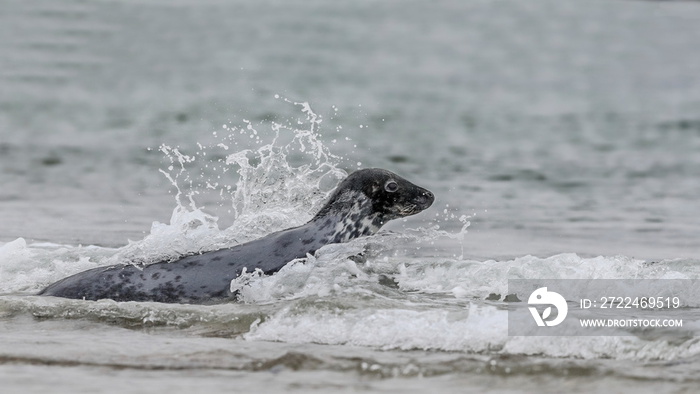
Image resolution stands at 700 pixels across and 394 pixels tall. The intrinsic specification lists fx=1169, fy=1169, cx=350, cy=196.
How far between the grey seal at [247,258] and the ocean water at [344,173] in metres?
0.15

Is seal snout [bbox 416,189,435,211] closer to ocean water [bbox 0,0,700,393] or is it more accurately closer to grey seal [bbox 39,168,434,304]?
grey seal [bbox 39,168,434,304]

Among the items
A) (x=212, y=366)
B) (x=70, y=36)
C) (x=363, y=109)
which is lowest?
(x=212, y=366)

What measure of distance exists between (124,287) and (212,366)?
2.06m

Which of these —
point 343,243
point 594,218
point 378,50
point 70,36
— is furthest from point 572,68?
point 343,243

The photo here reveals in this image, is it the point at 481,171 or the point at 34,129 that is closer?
the point at 481,171

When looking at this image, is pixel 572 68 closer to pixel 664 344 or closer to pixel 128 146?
pixel 128 146

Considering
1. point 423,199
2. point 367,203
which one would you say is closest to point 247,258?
point 367,203

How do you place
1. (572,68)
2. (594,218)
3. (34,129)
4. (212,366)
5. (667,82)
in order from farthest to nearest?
(572,68)
(667,82)
(34,129)
(594,218)
(212,366)

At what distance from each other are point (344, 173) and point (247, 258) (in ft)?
5.25

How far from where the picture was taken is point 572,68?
2744 centimetres

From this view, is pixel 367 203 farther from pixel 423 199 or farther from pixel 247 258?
pixel 247 258

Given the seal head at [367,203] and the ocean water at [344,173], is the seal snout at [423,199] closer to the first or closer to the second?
the seal head at [367,203]

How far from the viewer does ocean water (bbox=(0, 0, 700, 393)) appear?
20.0 ft

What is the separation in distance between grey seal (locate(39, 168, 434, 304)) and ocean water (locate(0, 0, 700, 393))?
15 cm
